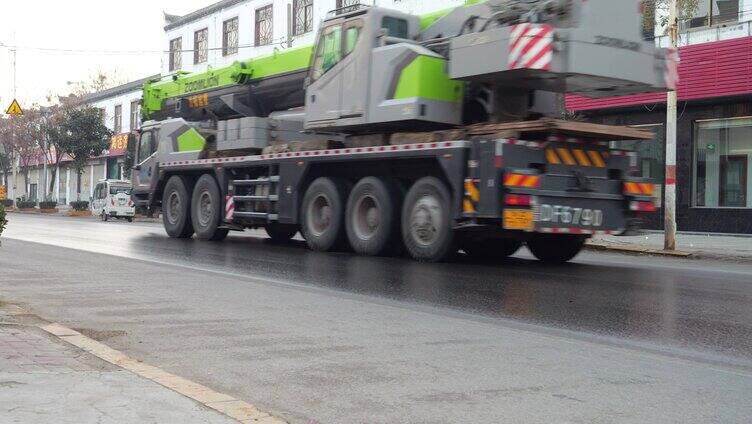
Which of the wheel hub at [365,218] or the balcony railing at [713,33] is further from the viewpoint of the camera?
the balcony railing at [713,33]

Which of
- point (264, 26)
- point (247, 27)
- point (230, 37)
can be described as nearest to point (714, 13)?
point (264, 26)

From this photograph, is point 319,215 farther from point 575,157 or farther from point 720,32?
point 720,32

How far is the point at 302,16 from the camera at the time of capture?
118 feet

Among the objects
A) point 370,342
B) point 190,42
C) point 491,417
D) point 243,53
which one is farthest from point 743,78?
point 190,42

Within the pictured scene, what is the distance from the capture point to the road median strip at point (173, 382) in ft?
14.9

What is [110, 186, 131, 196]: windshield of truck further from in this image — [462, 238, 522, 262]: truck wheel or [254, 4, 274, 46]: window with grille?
[462, 238, 522, 262]: truck wheel

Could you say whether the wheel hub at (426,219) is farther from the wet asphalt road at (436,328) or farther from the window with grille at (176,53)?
the window with grille at (176,53)

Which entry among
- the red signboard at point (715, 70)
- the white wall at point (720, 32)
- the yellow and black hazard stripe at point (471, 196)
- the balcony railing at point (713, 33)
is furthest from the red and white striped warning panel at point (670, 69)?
the balcony railing at point (713, 33)

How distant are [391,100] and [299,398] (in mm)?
8867

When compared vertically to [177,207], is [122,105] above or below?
above

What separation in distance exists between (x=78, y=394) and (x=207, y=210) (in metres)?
14.3

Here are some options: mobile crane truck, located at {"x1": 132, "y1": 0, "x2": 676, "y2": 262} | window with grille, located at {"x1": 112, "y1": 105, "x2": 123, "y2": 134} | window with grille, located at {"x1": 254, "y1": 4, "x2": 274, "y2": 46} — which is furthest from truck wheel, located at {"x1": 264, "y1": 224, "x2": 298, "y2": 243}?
window with grille, located at {"x1": 112, "y1": 105, "x2": 123, "y2": 134}

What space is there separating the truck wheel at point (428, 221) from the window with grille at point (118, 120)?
46014 millimetres

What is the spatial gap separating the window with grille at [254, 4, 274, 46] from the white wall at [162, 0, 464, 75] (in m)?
0.20
